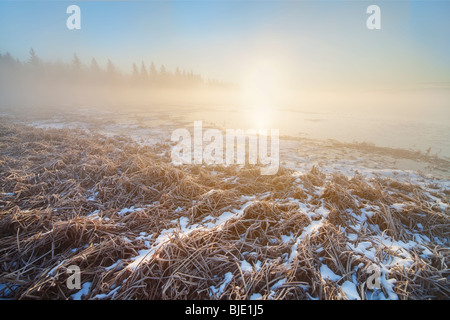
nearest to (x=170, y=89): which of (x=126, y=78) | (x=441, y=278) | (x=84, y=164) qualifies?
(x=126, y=78)

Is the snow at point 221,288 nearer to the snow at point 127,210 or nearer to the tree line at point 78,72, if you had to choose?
the snow at point 127,210

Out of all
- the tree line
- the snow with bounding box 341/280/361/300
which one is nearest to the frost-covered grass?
the snow with bounding box 341/280/361/300

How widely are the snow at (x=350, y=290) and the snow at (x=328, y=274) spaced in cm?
8

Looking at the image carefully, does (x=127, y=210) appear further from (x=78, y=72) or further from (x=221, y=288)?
(x=78, y=72)

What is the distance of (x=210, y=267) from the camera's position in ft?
7.48

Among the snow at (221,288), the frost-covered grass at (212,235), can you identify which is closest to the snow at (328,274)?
the frost-covered grass at (212,235)

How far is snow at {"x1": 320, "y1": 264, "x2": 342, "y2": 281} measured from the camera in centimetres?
213

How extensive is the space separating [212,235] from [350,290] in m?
1.80

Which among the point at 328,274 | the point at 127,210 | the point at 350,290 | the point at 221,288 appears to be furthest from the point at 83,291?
the point at 350,290

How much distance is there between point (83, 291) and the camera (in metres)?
2.00

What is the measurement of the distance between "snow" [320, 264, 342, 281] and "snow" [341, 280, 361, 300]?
85 millimetres

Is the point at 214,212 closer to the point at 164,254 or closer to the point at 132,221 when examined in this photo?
the point at 164,254

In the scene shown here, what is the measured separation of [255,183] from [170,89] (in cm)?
7949

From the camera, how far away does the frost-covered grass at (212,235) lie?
2.04 metres
